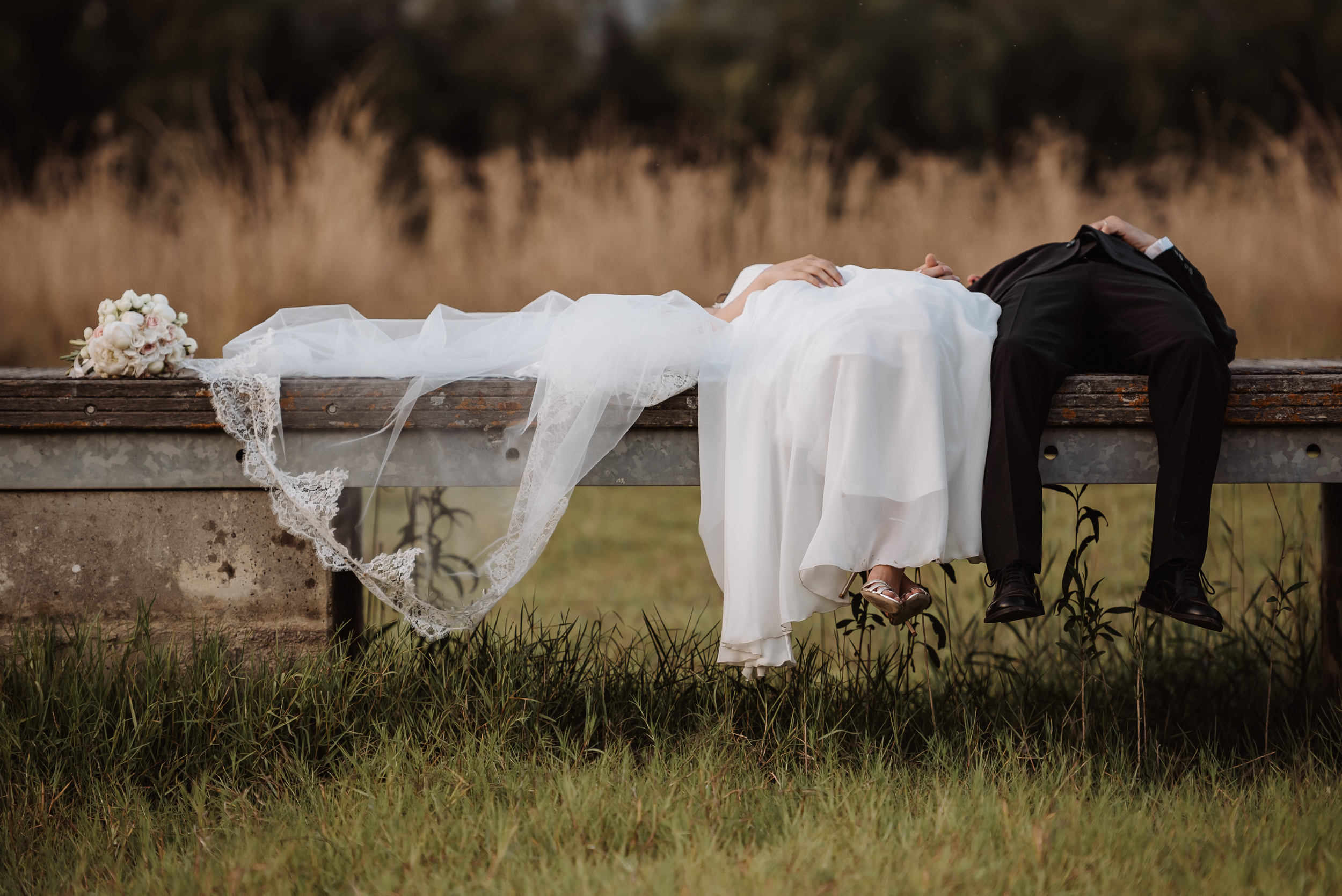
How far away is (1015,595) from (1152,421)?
0.52m

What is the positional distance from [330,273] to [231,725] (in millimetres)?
3285

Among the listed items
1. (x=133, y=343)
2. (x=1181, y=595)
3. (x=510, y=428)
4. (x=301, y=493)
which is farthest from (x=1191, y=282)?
(x=133, y=343)

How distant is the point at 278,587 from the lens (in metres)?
2.55

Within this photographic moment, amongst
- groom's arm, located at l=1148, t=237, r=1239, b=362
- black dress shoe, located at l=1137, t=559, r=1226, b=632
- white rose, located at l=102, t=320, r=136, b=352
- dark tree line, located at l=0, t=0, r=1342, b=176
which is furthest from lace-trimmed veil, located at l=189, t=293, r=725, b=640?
dark tree line, located at l=0, t=0, r=1342, b=176

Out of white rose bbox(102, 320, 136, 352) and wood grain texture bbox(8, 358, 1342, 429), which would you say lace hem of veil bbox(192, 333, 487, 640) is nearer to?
wood grain texture bbox(8, 358, 1342, 429)

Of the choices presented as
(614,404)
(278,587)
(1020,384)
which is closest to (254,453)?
(278,587)

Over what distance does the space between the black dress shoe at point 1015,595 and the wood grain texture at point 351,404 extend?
35cm

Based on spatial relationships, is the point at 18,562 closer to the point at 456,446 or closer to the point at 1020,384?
the point at 456,446

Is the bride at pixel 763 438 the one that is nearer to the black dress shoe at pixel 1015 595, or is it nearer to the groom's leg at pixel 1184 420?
the black dress shoe at pixel 1015 595

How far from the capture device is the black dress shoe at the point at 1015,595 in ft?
7.05

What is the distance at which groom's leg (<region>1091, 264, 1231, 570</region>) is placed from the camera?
2234 millimetres

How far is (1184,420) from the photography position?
2.27 meters

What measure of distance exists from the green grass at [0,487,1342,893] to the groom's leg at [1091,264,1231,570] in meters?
0.39

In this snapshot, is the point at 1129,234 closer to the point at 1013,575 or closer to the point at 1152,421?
the point at 1152,421
